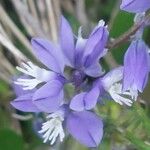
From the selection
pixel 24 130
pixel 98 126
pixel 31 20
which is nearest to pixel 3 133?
pixel 24 130

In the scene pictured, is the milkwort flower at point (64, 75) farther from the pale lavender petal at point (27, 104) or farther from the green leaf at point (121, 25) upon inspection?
the green leaf at point (121, 25)

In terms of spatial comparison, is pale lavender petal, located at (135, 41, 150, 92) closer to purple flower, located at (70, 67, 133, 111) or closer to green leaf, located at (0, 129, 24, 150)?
purple flower, located at (70, 67, 133, 111)

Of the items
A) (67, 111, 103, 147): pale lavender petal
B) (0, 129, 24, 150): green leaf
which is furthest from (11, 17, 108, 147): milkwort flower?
(0, 129, 24, 150): green leaf

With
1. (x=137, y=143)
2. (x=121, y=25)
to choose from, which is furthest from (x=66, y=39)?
(x=121, y=25)

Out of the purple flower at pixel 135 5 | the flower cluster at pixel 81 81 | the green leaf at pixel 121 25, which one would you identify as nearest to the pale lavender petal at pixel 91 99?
the flower cluster at pixel 81 81

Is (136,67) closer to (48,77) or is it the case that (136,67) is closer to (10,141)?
(48,77)

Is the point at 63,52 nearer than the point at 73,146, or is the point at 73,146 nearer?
the point at 63,52

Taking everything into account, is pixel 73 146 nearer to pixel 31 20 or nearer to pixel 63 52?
pixel 63 52
